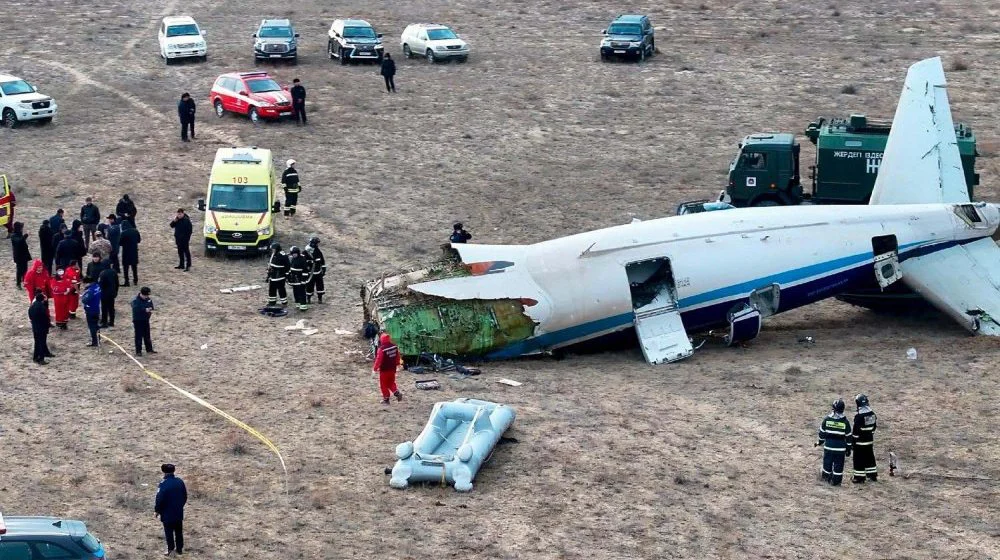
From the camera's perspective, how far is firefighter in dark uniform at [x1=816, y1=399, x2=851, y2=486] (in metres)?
22.5

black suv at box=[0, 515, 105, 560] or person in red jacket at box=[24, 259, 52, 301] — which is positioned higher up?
black suv at box=[0, 515, 105, 560]

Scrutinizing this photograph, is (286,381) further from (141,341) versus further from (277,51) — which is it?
(277,51)

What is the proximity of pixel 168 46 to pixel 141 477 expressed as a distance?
1419 inches

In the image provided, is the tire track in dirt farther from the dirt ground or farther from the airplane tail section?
the airplane tail section

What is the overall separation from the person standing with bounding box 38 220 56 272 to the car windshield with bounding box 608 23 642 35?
2716 cm

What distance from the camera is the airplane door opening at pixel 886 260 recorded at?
100ft

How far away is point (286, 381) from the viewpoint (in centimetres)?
2798

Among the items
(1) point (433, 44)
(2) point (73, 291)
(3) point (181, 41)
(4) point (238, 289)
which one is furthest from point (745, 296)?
(3) point (181, 41)

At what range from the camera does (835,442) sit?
22594 millimetres

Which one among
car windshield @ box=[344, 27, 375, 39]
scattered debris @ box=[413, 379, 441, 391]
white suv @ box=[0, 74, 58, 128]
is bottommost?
white suv @ box=[0, 74, 58, 128]

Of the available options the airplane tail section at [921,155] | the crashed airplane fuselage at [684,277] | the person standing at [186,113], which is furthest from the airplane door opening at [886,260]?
the person standing at [186,113]

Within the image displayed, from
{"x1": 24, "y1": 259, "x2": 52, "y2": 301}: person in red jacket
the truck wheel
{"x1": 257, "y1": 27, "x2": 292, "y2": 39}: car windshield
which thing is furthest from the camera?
{"x1": 257, "y1": 27, "x2": 292, "y2": 39}: car windshield

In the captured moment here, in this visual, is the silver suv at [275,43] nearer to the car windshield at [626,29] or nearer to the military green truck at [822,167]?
the car windshield at [626,29]

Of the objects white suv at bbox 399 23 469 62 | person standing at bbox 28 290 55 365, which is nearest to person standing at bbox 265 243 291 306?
person standing at bbox 28 290 55 365
